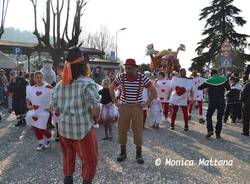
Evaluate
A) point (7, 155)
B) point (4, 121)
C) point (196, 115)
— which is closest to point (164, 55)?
point (196, 115)

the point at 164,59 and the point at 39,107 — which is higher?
the point at 164,59

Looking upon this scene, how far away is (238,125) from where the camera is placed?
14320 millimetres

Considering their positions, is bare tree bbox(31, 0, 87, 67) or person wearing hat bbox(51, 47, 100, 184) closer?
person wearing hat bbox(51, 47, 100, 184)

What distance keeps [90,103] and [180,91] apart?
23.6 ft

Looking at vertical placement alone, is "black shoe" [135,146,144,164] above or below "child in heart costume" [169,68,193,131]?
below

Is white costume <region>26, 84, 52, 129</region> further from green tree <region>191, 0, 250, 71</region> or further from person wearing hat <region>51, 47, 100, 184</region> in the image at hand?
green tree <region>191, 0, 250, 71</region>

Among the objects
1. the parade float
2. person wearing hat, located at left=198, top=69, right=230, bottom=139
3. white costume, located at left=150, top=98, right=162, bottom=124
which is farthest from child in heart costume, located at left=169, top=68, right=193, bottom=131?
the parade float

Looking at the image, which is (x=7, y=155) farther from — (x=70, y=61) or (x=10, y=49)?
(x=10, y=49)

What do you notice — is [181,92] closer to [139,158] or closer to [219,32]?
[139,158]

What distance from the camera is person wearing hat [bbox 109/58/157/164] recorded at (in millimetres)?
7992

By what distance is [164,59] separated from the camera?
69.5 feet

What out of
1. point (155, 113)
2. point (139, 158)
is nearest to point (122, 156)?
point (139, 158)

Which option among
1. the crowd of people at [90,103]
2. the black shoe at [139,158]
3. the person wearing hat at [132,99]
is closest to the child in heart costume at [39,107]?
the crowd of people at [90,103]

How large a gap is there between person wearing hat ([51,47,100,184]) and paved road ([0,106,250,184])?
147 centimetres
